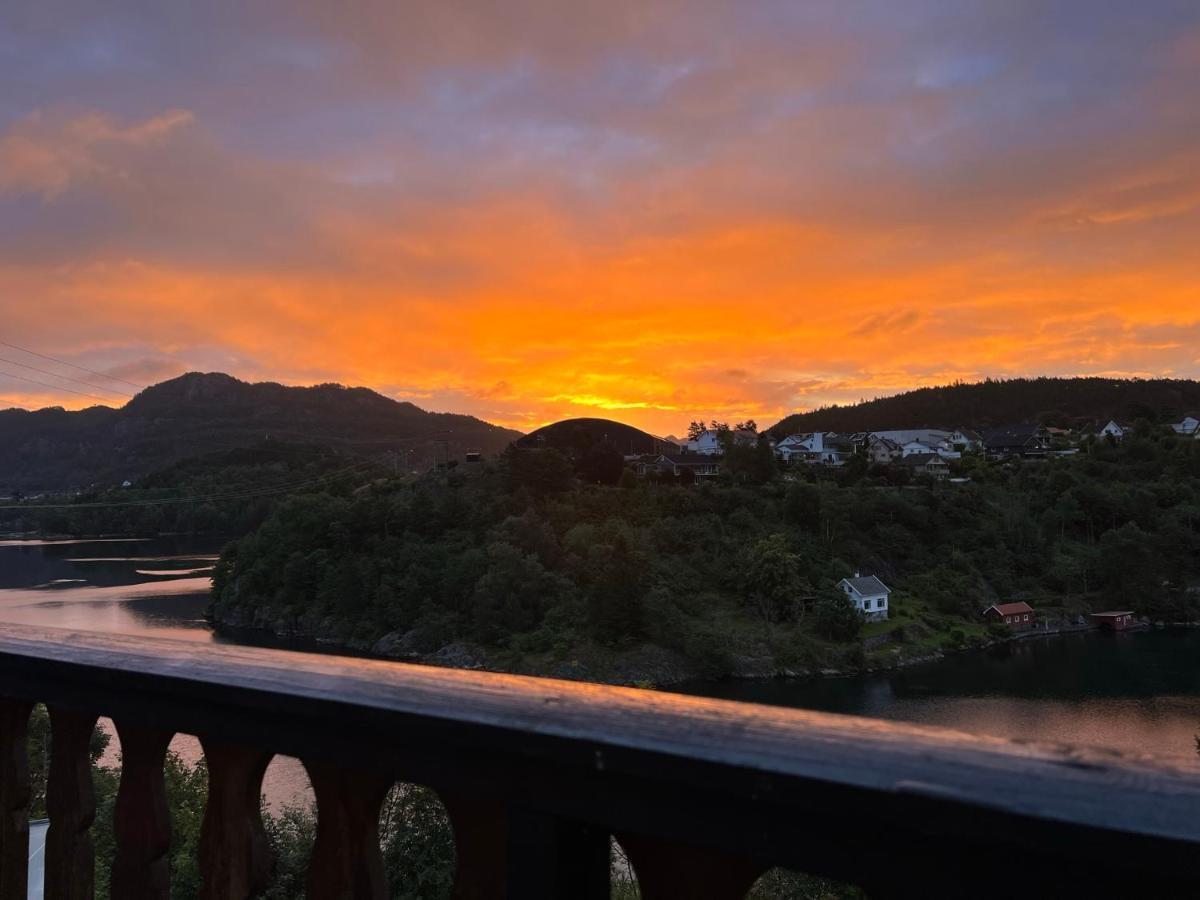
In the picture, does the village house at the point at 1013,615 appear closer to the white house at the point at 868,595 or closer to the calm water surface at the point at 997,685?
the calm water surface at the point at 997,685

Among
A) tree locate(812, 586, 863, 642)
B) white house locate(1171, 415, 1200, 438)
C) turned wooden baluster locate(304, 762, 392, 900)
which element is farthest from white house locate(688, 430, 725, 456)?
turned wooden baluster locate(304, 762, 392, 900)

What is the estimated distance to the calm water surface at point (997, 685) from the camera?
17641 mm

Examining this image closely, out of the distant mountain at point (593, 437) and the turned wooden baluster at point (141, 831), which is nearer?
the turned wooden baluster at point (141, 831)

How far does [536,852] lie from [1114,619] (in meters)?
32.7

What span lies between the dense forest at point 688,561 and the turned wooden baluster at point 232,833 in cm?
2133

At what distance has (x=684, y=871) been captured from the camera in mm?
626

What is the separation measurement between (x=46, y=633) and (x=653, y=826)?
944 millimetres

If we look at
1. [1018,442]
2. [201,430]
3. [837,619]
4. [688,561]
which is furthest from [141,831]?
[201,430]

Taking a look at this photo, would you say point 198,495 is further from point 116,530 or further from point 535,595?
point 535,595

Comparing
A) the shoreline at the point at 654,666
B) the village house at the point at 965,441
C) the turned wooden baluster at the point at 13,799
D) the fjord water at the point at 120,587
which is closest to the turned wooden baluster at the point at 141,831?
the turned wooden baluster at the point at 13,799

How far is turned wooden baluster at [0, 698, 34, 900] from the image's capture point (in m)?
1.09

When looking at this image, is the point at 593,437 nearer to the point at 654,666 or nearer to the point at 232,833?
the point at 654,666

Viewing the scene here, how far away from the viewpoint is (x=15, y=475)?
6378 cm

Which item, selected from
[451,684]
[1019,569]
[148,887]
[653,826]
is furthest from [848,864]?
[1019,569]
